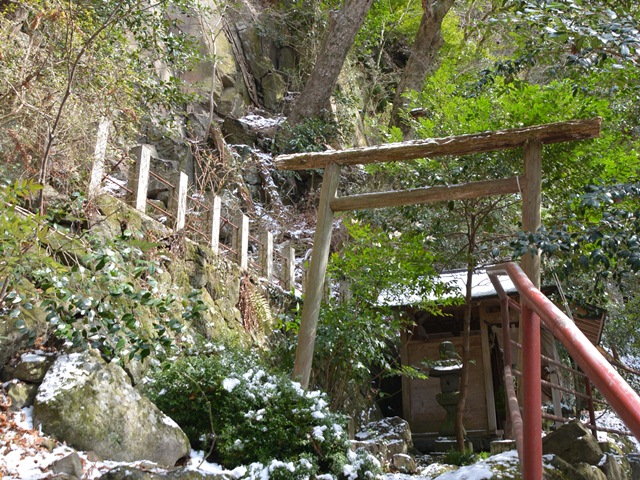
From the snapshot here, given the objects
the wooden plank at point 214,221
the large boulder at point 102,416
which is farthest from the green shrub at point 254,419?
the wooden plank at point 214,221

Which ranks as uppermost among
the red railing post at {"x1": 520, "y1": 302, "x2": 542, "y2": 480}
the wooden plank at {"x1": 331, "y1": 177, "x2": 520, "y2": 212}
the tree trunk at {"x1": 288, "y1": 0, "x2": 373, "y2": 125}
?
the tree trunk at {"x1": 288, "y1": 0, "x2": 373, "y2": 125}

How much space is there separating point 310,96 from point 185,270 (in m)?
8.10

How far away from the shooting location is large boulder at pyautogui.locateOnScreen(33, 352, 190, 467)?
4.50 metres

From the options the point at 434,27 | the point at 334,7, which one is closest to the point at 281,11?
the point at 334,7

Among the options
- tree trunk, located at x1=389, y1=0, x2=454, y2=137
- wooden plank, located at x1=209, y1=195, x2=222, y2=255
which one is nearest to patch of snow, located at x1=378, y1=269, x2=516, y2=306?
wooden plank, located at x1=209, y1=195, x2=222, y2=255

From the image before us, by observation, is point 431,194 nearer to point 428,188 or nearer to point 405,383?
point 428,188

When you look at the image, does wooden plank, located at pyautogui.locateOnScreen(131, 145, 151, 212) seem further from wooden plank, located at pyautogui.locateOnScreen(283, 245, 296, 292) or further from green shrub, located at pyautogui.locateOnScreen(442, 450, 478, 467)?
green shrub, located at pyautogui.locateOnScreen(442, 450, 478, 467)

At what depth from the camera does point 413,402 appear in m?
11.6

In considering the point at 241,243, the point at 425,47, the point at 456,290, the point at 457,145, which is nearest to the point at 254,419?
the point at 457,145

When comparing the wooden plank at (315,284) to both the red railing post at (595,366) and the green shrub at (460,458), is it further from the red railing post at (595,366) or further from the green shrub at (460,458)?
the red railing post at (595,366)

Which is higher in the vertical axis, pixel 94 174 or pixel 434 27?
pixel 434 27

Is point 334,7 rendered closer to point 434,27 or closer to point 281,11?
point 281,11

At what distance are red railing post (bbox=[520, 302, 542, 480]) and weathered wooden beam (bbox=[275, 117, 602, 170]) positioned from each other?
13.0ft

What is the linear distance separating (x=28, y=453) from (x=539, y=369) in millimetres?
3370
